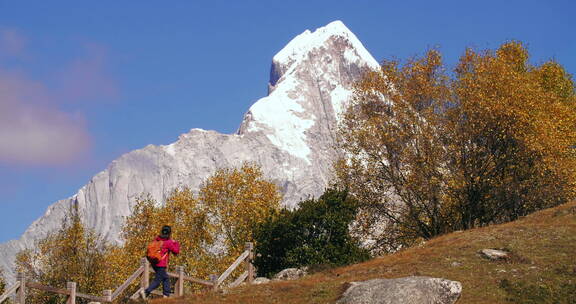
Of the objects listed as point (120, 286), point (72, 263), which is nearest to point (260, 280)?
point (120, 286)

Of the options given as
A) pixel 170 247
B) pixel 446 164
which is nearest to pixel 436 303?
pixel 170 247

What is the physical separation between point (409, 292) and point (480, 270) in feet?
25.6

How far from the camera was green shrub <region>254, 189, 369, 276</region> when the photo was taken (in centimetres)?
4306

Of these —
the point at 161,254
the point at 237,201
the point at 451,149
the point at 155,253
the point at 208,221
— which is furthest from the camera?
the point at 208,221

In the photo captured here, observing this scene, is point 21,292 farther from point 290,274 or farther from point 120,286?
point 290,274

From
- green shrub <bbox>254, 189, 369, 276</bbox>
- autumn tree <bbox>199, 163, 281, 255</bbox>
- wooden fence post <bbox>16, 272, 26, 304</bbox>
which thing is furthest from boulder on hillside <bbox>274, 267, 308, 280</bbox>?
autumn tree <bbox>199, 163, 281, 255</bbox>

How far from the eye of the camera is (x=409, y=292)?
28.4 m

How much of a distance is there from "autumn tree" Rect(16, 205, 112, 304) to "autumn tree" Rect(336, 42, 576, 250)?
27.9 m

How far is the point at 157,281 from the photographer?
31.2m

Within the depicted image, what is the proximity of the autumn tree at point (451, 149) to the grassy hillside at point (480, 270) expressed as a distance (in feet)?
36.3

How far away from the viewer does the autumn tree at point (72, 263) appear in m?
70.8

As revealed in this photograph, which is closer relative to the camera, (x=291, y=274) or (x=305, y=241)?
(x=291, y=274)

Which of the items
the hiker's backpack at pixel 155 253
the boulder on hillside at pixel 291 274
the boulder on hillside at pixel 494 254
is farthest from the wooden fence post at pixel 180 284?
the boulder on hillside at pixel 494 254

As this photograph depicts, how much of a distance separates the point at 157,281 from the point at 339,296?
7.84 meters
